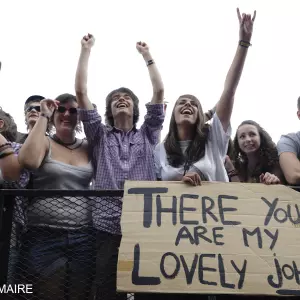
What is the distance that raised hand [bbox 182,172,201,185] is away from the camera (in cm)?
241

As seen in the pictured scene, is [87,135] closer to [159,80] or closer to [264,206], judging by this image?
[159,80]

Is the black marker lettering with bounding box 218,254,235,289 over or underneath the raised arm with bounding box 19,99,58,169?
underneath

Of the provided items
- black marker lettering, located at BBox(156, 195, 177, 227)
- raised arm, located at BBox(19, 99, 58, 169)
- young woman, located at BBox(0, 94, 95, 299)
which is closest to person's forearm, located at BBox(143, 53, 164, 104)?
young woman, located at BBox(0, 94, 95, 299)

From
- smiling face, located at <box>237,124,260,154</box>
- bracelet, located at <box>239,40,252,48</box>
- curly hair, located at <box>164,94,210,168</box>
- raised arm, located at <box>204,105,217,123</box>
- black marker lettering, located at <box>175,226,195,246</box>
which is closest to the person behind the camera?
black marker lettering, located at <box>175,226,195,246</box>

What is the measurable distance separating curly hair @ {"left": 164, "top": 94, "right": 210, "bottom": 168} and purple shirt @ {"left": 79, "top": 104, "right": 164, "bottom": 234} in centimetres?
12

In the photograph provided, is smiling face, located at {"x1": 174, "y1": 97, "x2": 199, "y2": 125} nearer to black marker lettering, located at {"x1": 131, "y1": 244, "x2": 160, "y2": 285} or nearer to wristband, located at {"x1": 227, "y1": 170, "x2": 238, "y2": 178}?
wristband, located at {"x1": 227, "y1": 170, "x2": 238, "y2": 178}

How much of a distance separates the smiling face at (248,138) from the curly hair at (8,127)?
1816 mm

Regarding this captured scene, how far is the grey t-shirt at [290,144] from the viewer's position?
2921 mm

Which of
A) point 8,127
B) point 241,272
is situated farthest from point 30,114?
point 241,272

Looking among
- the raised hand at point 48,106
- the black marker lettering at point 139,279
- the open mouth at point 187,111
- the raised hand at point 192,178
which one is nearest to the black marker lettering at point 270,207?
the raised hand at point 192,178

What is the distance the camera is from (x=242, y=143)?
3.36 meters

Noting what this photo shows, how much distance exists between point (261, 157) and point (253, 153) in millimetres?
92

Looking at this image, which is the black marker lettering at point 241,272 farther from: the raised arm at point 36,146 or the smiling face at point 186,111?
the raised arm at point 36,146

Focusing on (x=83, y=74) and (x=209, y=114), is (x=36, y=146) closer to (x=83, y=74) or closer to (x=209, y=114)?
(x=83, y=74)
